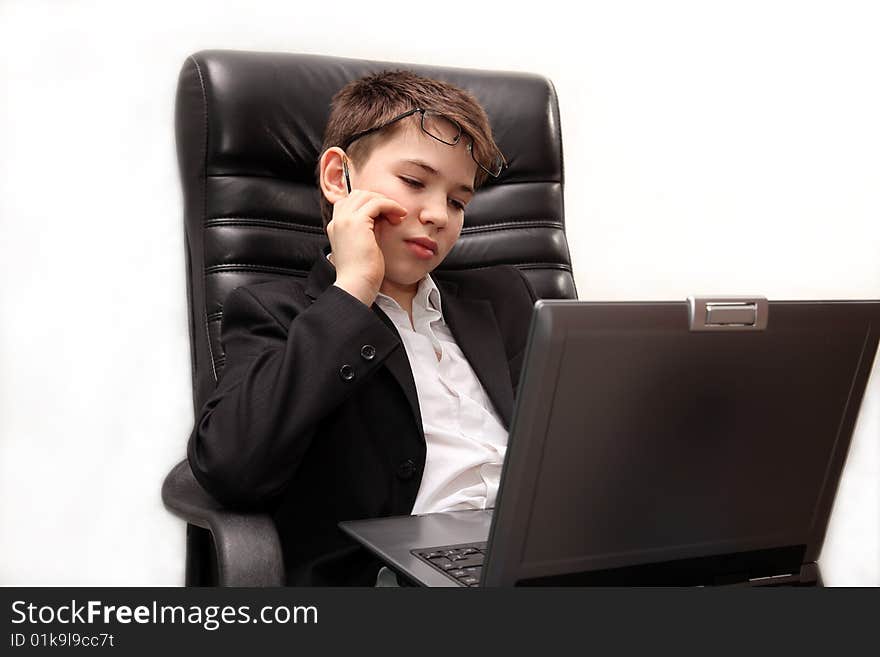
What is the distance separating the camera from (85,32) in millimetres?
1725

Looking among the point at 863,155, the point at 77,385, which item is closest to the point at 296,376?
the point at 77,385

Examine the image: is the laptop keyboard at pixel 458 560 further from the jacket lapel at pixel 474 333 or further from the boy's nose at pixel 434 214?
the boy's nose at pixel 434 214

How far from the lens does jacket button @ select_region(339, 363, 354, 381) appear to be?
106 centimetres

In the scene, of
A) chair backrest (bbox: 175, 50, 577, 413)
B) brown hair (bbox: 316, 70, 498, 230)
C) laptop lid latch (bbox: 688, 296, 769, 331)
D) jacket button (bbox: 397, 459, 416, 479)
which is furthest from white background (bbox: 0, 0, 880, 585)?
laptop lid latch (bbox: 688, 296, 769, 331)

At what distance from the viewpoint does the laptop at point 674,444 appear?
28.0 inches

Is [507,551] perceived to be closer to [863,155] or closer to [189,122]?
[189,122]

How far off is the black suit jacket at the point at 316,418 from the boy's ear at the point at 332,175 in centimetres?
9

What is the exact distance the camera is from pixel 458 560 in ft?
Result: 2.85

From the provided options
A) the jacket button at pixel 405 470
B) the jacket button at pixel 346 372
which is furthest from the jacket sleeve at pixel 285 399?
the jacket button at pixel 405 470

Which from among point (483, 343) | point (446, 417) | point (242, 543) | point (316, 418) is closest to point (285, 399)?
point (316, 418)

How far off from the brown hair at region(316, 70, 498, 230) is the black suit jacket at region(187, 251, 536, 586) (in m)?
0.17

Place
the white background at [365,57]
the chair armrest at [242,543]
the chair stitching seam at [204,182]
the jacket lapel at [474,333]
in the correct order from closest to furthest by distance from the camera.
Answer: the chair armrest at [242,543] < the jacket lapel at [474,333] < the chair stitching seam at [204,182] < the white background at [365,57]

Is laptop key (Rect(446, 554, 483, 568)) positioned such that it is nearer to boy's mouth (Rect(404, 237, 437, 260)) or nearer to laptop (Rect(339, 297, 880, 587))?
laptop (Rect(339, 297, 880, 587))

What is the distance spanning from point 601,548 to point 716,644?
4.4 inches
